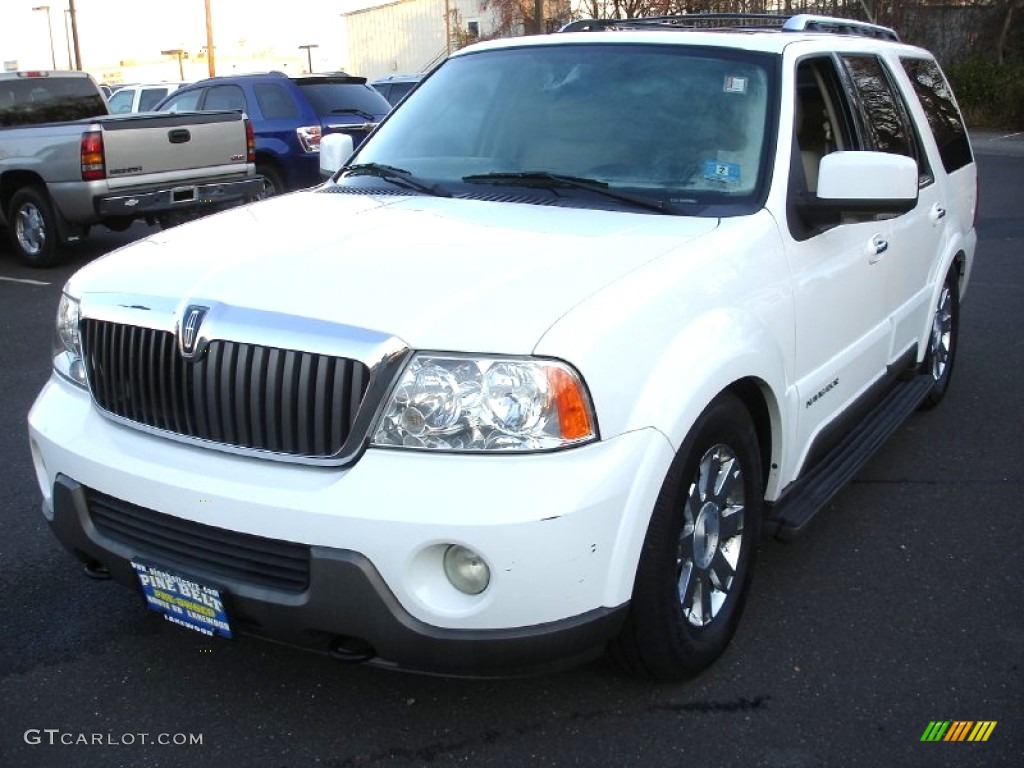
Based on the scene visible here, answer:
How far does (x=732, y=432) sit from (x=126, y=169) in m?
8.52

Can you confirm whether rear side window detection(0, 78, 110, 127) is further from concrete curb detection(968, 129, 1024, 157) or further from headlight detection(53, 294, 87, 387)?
concrete curb detection(968, 129, 1024, 157)

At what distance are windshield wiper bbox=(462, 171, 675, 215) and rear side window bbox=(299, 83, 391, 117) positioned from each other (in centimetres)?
984

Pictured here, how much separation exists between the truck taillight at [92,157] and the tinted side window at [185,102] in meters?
3.96

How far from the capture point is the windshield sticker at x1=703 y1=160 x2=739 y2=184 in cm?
355

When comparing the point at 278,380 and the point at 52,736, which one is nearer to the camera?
the point at 278,380

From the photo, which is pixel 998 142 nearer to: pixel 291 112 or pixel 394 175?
pixel 291 112

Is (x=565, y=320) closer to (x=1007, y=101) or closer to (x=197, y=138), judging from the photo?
(x=197, y=138)

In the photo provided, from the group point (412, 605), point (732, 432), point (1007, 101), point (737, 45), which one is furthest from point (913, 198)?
point (1007, 101)

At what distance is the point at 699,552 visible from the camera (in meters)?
3.14

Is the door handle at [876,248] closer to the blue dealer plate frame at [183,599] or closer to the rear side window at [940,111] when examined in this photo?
the rear side window at [940,111]

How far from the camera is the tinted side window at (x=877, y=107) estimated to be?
4.39 m

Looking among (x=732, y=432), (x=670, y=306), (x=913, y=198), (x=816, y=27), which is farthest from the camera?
(x=816, y=27)

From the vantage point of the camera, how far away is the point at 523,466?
2533 millimetres

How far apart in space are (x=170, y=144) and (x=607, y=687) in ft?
28.3
